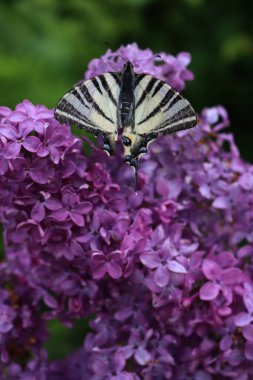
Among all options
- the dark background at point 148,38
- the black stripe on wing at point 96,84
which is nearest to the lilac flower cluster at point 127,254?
the black stripe on wing at point 96,84

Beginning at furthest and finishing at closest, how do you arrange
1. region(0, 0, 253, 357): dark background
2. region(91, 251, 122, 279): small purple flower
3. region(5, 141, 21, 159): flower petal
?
region(0, 0, 253, 357): dark background
region(91, 251, 122, 279): small purple flower
region(5, 141, 21, 159): flower petal

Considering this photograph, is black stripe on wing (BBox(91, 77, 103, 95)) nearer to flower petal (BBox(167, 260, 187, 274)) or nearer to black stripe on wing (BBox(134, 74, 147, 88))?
black stripe on wing (BBox(134, 74, 147, 88))

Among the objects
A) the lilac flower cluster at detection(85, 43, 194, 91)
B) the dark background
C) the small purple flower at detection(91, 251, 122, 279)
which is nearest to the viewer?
the small purple flower at detection(91, 251, 122, 279)

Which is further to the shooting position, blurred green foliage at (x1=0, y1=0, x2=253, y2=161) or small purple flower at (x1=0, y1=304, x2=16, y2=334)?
blurred green foliage at (x1=0, y1=0, x2=253, y2=161)

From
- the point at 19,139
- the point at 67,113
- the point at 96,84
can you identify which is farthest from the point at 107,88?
the point at 19,139

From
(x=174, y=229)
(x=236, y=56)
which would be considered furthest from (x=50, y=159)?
(x=236, y=56)

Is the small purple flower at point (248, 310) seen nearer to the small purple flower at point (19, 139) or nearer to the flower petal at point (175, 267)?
the flower petal at point (175, 267)

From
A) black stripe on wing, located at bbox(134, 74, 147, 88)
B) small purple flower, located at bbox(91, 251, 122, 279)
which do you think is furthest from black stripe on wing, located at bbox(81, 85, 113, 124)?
small purple flower, located at bbox(91, 251, 122, 279)

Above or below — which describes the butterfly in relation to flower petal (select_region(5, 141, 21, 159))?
above
